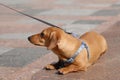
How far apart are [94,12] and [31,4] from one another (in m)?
3.87

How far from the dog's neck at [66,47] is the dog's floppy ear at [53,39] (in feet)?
Answer: 0.23

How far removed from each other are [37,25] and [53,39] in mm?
5046

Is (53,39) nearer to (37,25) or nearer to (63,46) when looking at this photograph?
(63,46)

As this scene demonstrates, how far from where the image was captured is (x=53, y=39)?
5.74 meters

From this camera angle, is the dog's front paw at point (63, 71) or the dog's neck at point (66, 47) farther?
the dog's front paw at point (63, 71)

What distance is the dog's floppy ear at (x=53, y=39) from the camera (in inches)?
224

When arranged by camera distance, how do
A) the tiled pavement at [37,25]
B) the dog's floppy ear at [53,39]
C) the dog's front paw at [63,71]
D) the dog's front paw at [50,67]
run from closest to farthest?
the dog's floppy ear at [53,39] < the dog's front paw at [63,71] < the dog's front paw at [50,67] < the tiled pavement at [37,25]

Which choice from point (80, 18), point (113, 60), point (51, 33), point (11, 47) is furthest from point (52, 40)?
point (80, 18)

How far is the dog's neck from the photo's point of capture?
5.78 m

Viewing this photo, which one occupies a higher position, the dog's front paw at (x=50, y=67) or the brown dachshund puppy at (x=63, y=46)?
the brown dachshund puppy at (x=63, y=46)

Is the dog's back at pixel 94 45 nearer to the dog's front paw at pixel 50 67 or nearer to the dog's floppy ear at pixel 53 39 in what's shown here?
the dog's front paw at pixel 50 67

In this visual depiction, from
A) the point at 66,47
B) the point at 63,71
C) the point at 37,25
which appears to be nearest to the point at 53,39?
the point at 66,47

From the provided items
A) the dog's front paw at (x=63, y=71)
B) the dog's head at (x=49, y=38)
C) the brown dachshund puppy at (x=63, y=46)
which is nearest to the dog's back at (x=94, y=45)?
the brown dachshund puppy at (x=63, y=46)

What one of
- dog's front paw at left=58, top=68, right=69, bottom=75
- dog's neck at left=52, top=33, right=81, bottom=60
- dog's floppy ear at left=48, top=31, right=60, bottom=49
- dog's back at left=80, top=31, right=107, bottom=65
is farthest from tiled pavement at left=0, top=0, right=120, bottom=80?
dog's floppy ear at left=48, top=31, right=60, bottom=49
